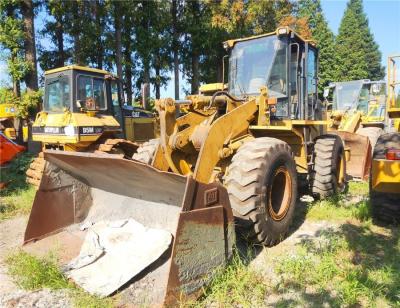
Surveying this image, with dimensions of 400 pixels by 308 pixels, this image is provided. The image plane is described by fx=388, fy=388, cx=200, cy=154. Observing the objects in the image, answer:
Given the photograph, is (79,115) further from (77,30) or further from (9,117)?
(77,30)

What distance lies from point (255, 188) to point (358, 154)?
5.22 meters

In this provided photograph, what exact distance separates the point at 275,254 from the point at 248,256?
Answer: 343 mm

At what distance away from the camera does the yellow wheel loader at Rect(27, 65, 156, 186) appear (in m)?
7.77

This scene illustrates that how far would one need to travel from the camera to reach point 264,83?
5859mm

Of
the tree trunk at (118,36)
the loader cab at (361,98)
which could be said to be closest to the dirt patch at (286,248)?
the loader cab at (361,98)

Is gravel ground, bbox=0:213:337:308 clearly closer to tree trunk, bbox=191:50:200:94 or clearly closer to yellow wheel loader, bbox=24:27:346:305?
yellow wheel loader, bbox=24:27:346:305

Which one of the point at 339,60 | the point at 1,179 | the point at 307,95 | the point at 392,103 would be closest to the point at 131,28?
the point at 1,179

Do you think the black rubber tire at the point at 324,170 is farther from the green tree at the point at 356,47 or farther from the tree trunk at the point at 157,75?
the green tree at the point at 356,47

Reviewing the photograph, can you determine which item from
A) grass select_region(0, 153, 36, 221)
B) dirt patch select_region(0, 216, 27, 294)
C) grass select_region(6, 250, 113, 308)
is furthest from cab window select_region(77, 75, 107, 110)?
grass select_region(6, 250, 113, 308)

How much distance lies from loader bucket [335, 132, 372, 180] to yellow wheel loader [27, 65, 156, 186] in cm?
465

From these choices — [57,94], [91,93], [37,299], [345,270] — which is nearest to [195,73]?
[91,93]

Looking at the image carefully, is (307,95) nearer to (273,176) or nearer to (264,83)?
(264,83)

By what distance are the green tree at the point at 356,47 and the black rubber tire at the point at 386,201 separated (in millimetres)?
38468

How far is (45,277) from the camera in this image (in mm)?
3695
